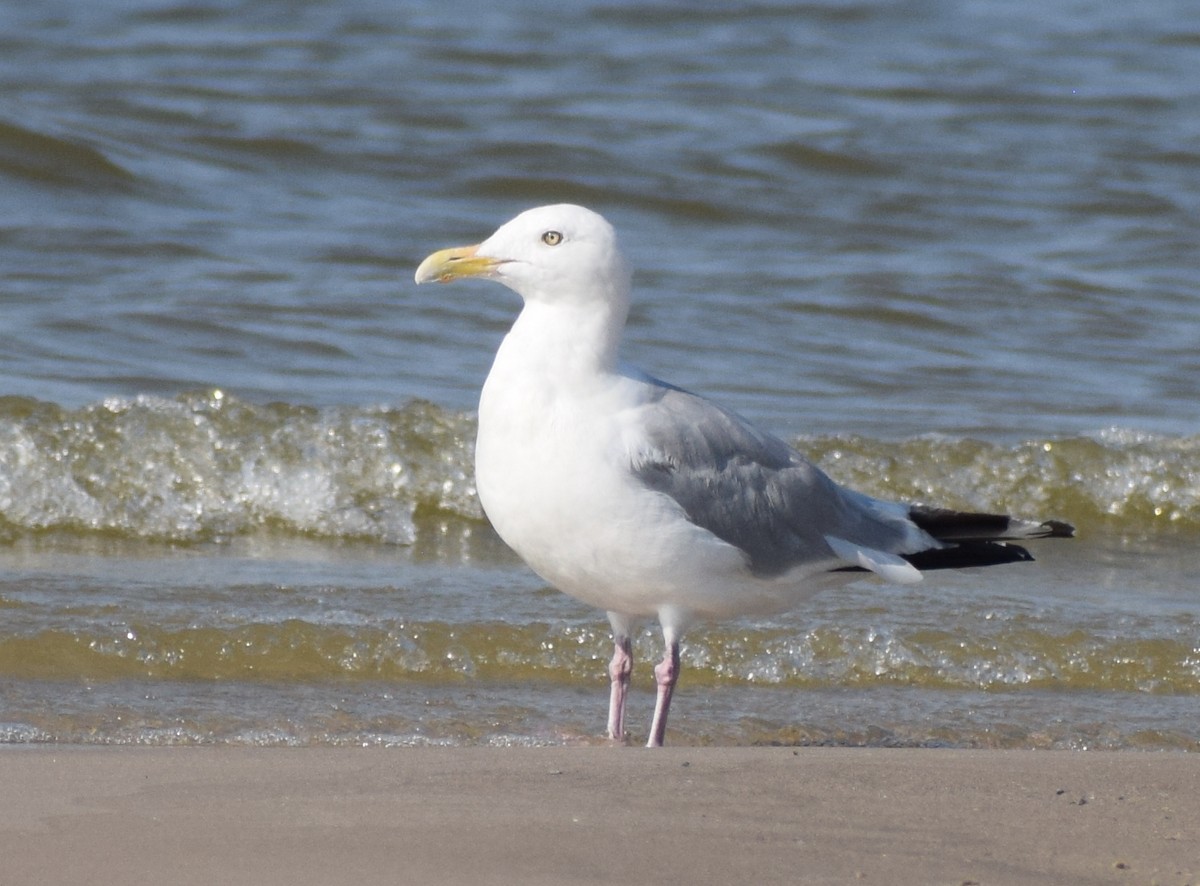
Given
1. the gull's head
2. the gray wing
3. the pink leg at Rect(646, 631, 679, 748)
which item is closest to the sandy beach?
the pink leg at Rect(646, 631, 679, 748)

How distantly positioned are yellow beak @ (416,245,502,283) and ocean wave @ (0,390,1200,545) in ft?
7.38

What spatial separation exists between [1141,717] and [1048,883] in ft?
6.25

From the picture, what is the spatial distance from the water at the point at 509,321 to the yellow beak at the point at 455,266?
3.54 feet

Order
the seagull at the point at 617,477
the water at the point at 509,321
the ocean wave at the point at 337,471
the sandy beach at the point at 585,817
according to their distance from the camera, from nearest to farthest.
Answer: the sandy beach at the point at 585,817 < the seagull at the point at 617,477 < the water at the point at 509,321 < the ocean wave at the point at 337,471

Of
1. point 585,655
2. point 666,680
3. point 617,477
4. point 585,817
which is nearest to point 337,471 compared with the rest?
point 585,655

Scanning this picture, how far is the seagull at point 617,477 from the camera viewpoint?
4.02 meters

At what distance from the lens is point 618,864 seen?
115 inches

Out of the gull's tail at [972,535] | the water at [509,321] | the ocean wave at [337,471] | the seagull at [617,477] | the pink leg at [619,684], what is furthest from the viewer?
the ocean wave at [337,471]

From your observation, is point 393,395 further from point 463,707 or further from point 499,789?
point 499,789

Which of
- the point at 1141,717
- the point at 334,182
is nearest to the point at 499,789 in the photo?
the point at 1141,717

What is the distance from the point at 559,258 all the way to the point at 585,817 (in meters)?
1.46

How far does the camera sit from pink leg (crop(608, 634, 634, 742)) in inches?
170

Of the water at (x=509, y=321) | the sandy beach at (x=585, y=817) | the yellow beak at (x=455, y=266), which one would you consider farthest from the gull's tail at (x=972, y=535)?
the yellow beak at (x=455, y=266)

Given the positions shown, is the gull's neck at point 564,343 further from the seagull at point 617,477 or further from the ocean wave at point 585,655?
the ocean wave at point 585,655
